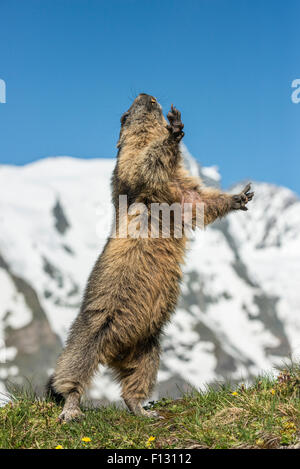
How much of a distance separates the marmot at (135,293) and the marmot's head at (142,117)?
66 centimetres

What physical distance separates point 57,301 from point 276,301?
82.0 m

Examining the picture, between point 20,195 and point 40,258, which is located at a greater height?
point 20,195

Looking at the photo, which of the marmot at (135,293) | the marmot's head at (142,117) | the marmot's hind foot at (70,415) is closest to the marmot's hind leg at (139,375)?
the marmot at (135,293)

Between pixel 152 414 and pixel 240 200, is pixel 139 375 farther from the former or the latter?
pixel 240 200

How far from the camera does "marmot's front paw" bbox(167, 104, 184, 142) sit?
739 centimetres

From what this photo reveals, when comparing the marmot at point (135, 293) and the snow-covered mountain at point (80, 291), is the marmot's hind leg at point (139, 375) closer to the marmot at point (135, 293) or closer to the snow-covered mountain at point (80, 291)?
the marmot at point (135, 293)

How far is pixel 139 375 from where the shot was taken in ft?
25.8

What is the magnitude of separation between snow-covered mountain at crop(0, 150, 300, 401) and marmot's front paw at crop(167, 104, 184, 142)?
90.8 m

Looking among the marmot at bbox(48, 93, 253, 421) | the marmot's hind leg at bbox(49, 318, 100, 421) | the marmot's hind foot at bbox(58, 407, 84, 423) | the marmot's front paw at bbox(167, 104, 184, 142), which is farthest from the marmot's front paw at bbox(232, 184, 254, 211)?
the marmot's hind foot at bbox(58, 407, 84, 423)

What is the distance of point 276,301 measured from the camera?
18650 cm

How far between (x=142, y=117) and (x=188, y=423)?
448 cm

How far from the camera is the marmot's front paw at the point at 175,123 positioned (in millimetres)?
7387
